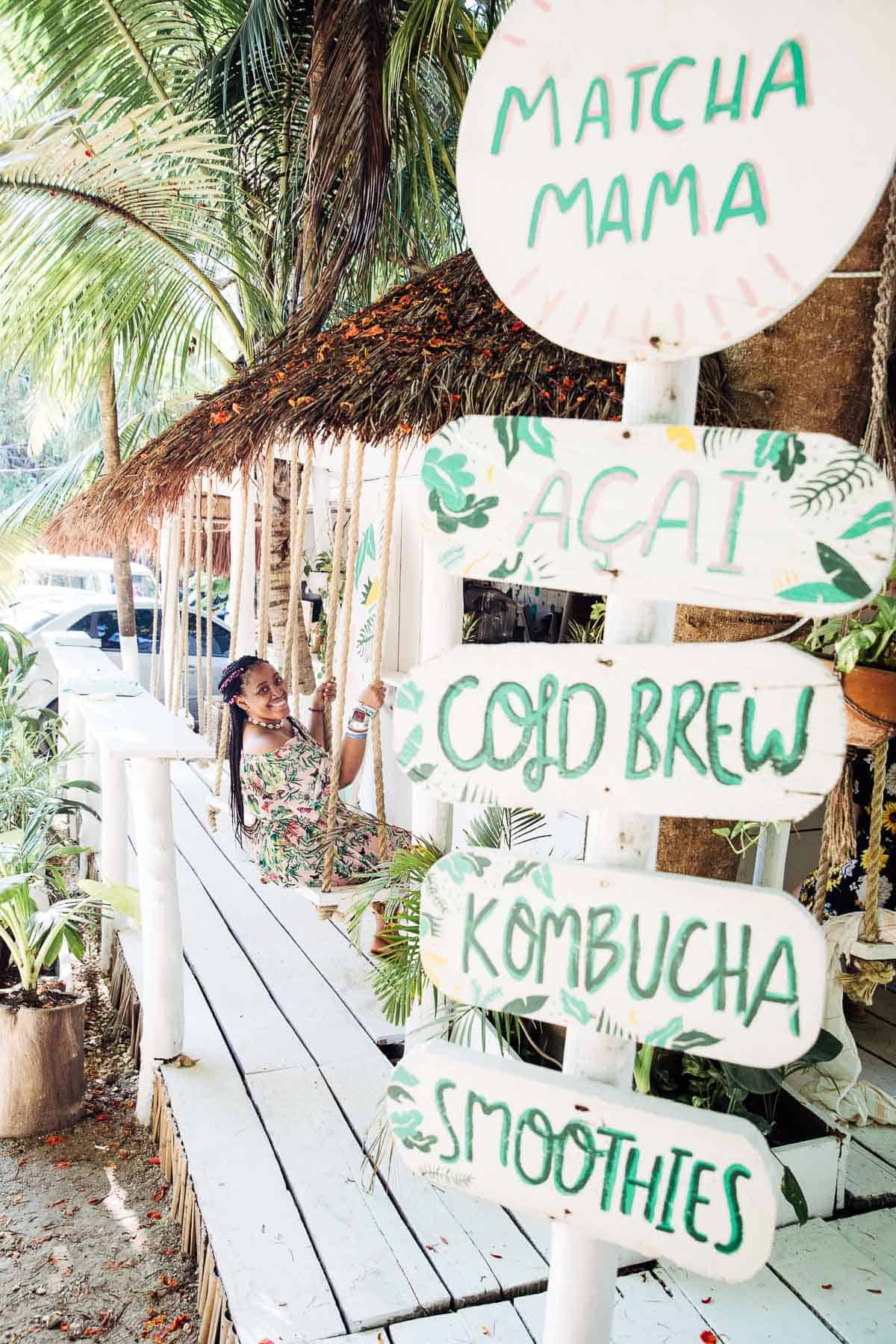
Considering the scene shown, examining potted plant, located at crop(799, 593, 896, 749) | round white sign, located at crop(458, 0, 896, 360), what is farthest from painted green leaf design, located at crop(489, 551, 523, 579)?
potted plant, located at crop(799, 593, 896, 749)

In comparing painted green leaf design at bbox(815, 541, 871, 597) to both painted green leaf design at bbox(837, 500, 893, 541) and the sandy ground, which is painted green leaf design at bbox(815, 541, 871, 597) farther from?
the sandy ground

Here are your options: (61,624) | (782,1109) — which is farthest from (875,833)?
(61,624)

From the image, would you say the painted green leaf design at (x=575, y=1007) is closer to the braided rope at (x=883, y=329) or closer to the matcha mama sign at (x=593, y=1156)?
the matcha mama sign at (x=593, y=1156)

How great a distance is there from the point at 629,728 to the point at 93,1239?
102 inches

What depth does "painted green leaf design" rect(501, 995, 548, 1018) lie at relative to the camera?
111 centimetres

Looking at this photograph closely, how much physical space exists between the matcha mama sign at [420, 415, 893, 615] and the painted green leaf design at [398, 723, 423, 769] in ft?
0.65

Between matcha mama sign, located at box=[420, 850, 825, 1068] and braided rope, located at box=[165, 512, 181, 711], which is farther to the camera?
braided rope, located at box=[165, 512, 181, 711]

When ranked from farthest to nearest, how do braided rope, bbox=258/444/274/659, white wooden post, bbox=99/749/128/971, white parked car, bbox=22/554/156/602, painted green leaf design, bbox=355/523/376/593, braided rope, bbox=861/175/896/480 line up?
white parked car, bbox=22/554/156/602 < painted green leaf design, bbox=355/523/376/593 < white wooden post, bbox=99/749/128/971 < braided rope, bbox=258/444/274/659 < braided rope, bbox=861/175/896/480

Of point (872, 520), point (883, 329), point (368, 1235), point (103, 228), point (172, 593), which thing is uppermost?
point (103, 228)

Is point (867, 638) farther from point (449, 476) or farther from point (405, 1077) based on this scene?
point (405, 1077)

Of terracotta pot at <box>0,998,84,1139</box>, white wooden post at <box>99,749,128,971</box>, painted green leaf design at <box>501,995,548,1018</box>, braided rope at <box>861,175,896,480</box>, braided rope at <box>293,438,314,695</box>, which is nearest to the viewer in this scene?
painted green leaf design at <box>501,995,548,1018</box>

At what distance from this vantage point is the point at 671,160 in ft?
3.21

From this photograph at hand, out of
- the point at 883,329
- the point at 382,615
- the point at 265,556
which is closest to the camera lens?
the point at 883,329

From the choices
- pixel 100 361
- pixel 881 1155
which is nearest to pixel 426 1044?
pixel 881 1155
